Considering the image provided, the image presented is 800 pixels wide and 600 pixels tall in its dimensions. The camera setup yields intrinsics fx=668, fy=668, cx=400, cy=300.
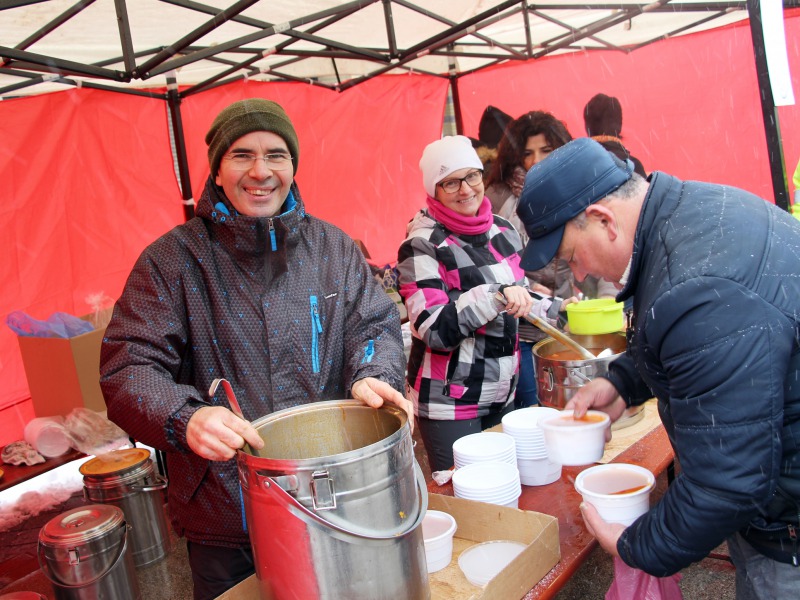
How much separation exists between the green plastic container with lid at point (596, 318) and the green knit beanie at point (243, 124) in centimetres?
149

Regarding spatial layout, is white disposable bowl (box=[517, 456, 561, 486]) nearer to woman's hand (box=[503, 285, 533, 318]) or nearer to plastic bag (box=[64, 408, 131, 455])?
woman's hand (box=[503, 285, 533, 318])

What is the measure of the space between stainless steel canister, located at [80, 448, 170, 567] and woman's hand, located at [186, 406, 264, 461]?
2.66 m

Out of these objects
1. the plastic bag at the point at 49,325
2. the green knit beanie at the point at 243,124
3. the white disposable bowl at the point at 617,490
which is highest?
the green knit beanie at the point at 243,124

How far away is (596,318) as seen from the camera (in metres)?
2.83

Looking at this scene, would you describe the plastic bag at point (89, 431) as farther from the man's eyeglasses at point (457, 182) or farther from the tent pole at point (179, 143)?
the man's eyeglasses at point (457, 182)

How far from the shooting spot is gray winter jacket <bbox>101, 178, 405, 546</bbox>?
177 centimetres

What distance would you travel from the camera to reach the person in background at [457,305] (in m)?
2.88

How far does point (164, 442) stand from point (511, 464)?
1058 millimetres

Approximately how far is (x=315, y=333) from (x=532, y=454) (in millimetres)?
822

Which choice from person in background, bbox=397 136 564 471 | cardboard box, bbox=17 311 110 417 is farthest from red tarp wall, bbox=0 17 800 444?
person in background, bbox=397 136 564 471

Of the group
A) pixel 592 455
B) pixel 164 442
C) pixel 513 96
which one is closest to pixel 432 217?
pixel 592 455

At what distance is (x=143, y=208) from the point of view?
5121mm

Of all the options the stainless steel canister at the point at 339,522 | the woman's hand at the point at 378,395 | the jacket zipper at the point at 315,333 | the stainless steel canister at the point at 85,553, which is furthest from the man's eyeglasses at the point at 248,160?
the stainless steel canister at the point at 85,553

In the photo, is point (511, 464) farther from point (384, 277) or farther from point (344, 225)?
point (344, 225)
